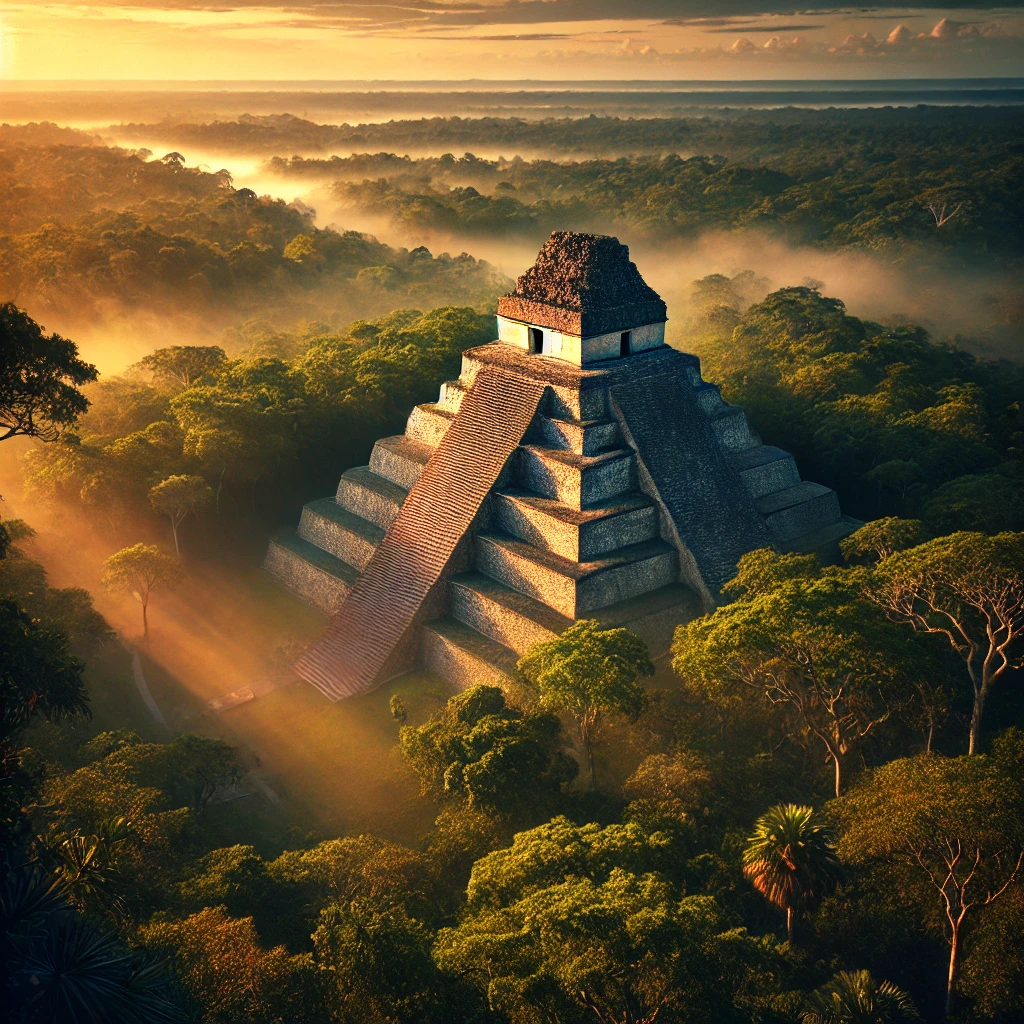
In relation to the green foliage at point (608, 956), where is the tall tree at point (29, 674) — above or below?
above

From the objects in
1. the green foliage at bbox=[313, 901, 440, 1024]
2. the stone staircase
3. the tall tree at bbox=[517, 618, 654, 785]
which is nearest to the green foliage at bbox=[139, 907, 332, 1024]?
the green foliage at bbox=[313, 901, 440, 1024]

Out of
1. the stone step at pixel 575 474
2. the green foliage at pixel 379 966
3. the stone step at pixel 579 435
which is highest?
the stone step at pixel 579 435

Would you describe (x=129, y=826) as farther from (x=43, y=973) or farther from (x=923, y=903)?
(x=923, y=903)

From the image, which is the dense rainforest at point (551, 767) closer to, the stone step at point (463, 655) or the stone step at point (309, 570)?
the stone step at point (463, 655)

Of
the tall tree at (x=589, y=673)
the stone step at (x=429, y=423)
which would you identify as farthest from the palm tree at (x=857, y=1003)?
the stone step at (x=429, y=423)

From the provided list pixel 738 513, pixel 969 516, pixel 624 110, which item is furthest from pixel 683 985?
pixel 624 110

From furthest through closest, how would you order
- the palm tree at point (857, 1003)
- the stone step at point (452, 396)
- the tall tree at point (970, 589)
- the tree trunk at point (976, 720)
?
the stone step at point (452, 396)
the tree trunk at point (976, 720)
the tall tree at point (970, 589)
the palm tree at point (857, 1003)
